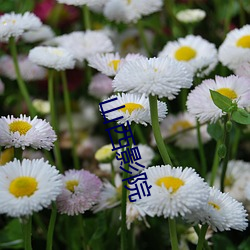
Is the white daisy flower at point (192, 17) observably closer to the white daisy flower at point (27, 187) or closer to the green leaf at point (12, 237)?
the green leaf at point (12, 237)

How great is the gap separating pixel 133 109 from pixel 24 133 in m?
0.11

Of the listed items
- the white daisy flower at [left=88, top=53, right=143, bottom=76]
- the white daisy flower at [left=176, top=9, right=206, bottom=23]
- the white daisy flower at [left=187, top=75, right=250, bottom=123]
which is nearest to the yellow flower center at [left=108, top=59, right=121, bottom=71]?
the white daisy flower at [left=88, top=53, right=143, bottom=76]

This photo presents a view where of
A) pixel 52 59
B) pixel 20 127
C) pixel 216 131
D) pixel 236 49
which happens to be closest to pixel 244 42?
pixel 236 49

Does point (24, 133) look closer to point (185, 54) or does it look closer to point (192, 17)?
point (185, 54)

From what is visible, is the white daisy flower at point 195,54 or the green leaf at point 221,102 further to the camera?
the white daisy flower at point 195,54

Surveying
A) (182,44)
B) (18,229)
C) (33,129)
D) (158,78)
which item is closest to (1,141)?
(33,129)

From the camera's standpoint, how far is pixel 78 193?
65 centimetres

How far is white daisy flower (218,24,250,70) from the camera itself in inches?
31.3

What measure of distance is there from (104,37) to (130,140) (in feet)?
1.05

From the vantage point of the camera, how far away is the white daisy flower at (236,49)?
795mm

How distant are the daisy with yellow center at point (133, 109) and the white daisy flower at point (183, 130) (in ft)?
0.94

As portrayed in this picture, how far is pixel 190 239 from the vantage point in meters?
0.79

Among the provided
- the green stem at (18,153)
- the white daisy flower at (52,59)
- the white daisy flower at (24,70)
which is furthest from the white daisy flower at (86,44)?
the green stem at (18,153)

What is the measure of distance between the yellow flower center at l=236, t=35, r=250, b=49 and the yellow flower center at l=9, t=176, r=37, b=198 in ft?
1.32
